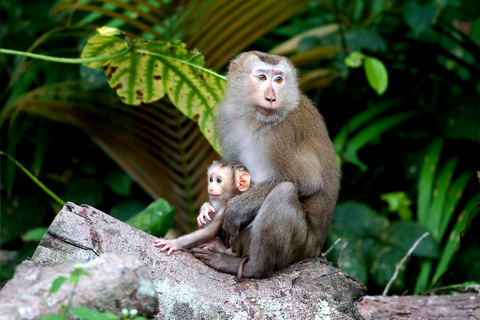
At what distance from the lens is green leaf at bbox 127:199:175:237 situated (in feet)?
15.4

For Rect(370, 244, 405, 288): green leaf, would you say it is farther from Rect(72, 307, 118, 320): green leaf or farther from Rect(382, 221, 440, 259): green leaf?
Rect(72, 307, 118, 320): green leaf

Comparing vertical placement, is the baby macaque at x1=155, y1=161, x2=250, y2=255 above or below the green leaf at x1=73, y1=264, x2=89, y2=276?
below

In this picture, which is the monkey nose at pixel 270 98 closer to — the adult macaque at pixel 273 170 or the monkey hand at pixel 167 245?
the adult macaque at pixel 273 170

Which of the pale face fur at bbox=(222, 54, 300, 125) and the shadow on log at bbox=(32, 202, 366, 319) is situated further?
the pale face fur at bbox=(222, 54, 300, 125)

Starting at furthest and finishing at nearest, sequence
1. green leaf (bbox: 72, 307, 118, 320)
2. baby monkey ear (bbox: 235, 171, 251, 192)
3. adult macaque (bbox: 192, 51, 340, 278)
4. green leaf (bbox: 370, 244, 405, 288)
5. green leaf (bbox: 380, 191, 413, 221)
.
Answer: green leaf (bbox: 380, 191, 413, 221)
green leaf (bbox: 370, 244, 405, 288)
baby monkey ear (bbox: 235, 171, 251, 192)
adult macaque (bbox: 192, 51, 340, 278)
green leaf (bbox: 72, 307, 118, 320)

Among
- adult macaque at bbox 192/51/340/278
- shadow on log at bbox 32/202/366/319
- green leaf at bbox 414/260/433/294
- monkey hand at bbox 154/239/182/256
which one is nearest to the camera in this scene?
shadow on log at bbox 32/202/366/319

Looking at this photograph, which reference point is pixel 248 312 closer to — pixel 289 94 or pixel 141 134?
pixel 289 94

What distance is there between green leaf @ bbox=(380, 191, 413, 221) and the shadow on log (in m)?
3.30

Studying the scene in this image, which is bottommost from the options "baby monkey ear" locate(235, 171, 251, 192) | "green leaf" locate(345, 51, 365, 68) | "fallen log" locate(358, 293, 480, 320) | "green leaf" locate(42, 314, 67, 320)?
"fallen log" locate(358, 293, 480, 320)

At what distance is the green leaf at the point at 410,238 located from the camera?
612cm

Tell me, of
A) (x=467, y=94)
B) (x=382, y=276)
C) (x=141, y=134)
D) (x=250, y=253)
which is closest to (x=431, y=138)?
(x=467, y=94)

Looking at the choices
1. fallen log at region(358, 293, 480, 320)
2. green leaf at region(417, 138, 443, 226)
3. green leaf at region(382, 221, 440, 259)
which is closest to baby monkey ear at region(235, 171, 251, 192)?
fallen log at region(358, 293, 480, 320)

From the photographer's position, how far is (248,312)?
11.0 ft

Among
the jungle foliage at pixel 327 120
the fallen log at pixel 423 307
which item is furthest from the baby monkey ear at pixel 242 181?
the jungle foliage at pixel 327 120
